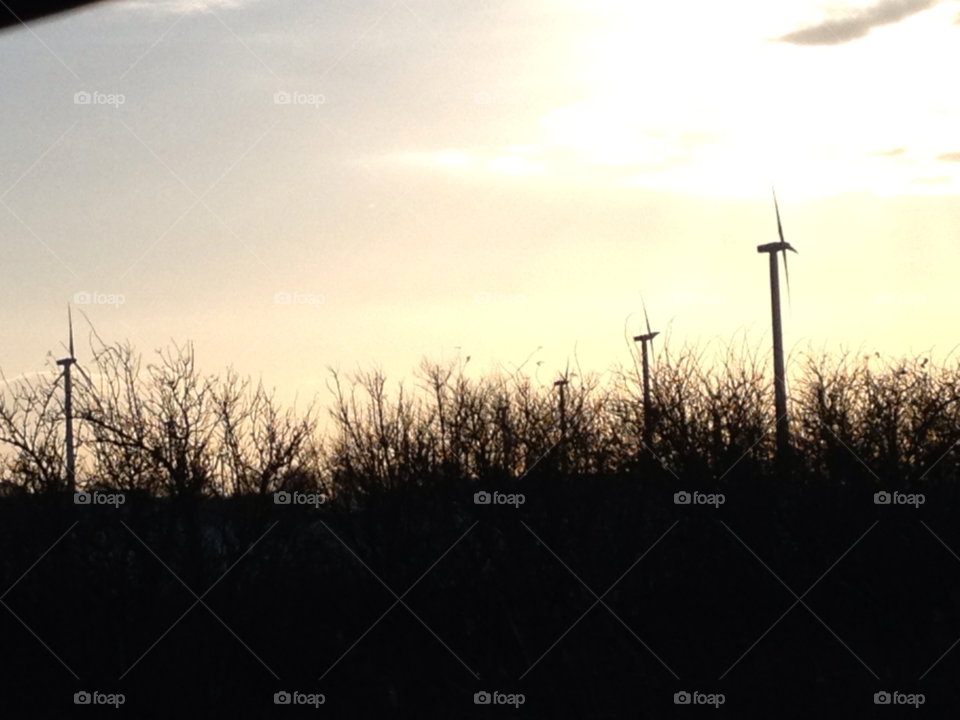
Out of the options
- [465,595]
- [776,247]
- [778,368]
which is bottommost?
[465,595]

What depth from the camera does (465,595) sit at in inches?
693

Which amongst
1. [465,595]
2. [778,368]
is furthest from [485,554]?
[778,368]

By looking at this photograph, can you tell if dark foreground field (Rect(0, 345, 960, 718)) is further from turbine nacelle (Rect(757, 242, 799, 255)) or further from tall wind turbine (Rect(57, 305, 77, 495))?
turbine nacelle (Rect(757, 242, 799, 255))

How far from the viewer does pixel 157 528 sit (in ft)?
55.4

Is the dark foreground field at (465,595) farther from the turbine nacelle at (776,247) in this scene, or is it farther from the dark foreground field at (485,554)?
the turbine nacelle at (776,247)

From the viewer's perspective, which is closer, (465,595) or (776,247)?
(465,595)

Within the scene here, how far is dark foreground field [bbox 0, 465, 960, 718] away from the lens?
16.6 metres

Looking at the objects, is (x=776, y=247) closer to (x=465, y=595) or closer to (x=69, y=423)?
(x=465, y=595)

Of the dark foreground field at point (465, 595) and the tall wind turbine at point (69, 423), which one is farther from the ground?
the tall wind turbine at point (69, 423)

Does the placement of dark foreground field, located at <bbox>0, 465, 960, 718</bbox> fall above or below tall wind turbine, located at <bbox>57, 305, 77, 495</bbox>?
below

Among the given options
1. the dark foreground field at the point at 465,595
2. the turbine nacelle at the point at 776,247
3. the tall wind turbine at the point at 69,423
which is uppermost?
the turbine nacelle at the point at 776,247

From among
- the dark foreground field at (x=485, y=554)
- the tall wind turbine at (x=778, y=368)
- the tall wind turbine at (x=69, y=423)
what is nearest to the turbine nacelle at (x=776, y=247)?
the tall wind turbine at (x=778, y=368)

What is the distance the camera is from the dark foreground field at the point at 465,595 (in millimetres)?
16625

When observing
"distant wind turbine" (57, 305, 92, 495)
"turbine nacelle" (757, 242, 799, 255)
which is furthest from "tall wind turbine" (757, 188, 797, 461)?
"distant wind turbine" (57, 305, 92, 495)
